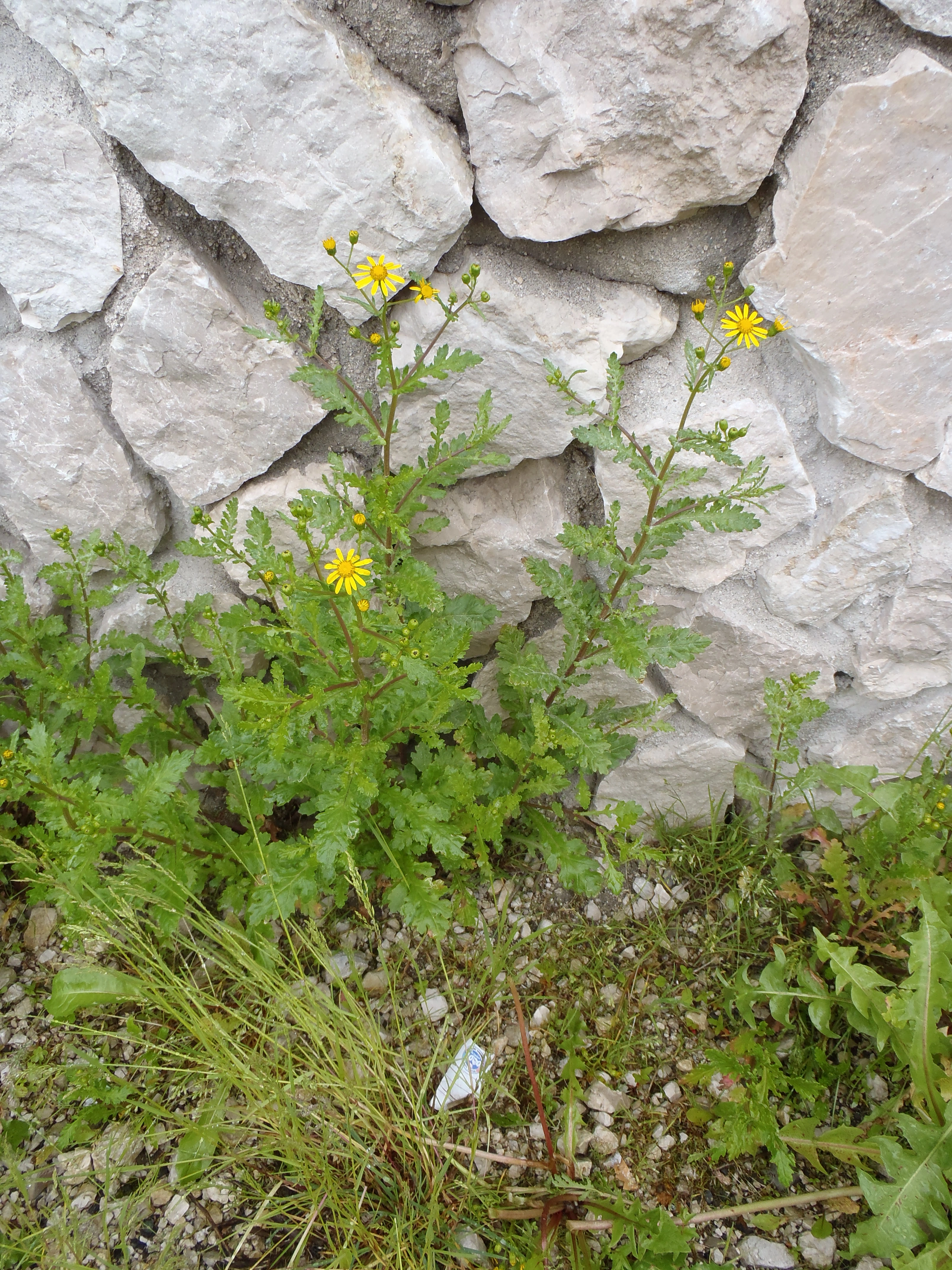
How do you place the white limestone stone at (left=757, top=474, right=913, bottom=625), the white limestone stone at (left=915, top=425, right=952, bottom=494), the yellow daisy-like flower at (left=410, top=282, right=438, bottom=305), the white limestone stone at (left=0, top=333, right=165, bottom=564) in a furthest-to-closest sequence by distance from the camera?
the white limestone stone at (left=0, top=333, right=165, bottom=564) < the white limestone stone at (left=757, top=474, right=913, bottom=625) < the white limestone stone at (left=915, top=425, right=952, bottom=494) < the yellow daisy-like flower at (left=410, top=282, right=438, bottom=305)

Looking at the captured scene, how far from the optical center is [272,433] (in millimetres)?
2100

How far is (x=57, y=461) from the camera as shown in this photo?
2.16 m

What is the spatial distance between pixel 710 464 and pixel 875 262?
22.0 inches

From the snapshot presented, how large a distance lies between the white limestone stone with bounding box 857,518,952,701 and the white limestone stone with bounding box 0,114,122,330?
2.22 m

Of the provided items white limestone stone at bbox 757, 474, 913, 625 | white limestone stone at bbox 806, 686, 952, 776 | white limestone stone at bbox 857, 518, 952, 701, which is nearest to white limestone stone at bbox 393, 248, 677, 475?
white limestone stone at bbox 757, 474, 913, 625

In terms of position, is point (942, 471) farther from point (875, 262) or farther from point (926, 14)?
point (926, 14)

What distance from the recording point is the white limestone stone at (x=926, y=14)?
1455 millimetres

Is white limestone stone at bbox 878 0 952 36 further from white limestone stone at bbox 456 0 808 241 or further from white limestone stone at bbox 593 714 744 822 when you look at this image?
white limestone stone at bbox 593 714 744 822

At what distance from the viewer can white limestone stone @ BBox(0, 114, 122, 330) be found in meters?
1.79

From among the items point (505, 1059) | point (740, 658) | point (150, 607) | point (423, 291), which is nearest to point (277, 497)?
point (150, 607)

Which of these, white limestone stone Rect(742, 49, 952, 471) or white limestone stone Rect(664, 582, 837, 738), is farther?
white limestone stone Rect(664, 582, 837, 738)

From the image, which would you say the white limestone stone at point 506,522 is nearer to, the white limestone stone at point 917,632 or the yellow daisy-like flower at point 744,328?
the yellow daisy-like flower at point 744,328

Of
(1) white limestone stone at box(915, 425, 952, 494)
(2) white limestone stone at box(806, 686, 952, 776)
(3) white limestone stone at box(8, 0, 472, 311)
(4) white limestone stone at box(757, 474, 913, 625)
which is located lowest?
(2) white limestone stone at box(806, 686, 952, 776)

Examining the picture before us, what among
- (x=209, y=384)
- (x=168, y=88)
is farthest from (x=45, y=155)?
(x=209, y=384)
